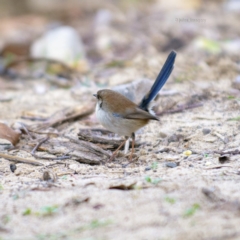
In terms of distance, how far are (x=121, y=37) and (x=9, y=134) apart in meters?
6.28

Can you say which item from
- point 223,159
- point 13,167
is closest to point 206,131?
Result: point 223,159

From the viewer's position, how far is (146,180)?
13.5 feet

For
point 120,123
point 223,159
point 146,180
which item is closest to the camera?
point 146,180

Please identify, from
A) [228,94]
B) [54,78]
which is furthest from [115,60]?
[228,94]

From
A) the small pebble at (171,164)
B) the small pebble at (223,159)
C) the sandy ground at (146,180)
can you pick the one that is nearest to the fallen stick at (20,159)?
the sandy ground at (146,180)

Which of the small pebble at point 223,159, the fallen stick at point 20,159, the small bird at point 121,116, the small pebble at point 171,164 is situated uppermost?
the small bird at point 121,116

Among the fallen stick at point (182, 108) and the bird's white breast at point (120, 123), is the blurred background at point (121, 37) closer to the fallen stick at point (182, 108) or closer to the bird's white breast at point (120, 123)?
the fallen stick at point (182, 108)

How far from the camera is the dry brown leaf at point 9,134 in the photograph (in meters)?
5.52

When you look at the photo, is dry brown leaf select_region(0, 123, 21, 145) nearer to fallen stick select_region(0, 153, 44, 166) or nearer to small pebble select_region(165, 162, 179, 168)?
fallen stick select_region(0, 153, 44, 166)

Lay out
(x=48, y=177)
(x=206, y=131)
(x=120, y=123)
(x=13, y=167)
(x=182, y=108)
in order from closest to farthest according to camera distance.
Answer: (x=48, y=177) → (x=13, y=167) → (x=120, y=123) → (x=206, y=131) → (x=182, y=108)

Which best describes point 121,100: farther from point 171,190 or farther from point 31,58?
point 31,58

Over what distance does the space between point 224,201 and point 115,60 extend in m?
5.93

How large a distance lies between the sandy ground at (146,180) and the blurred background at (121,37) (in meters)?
0.82

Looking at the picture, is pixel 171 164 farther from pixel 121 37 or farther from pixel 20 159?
pixel 121 37
